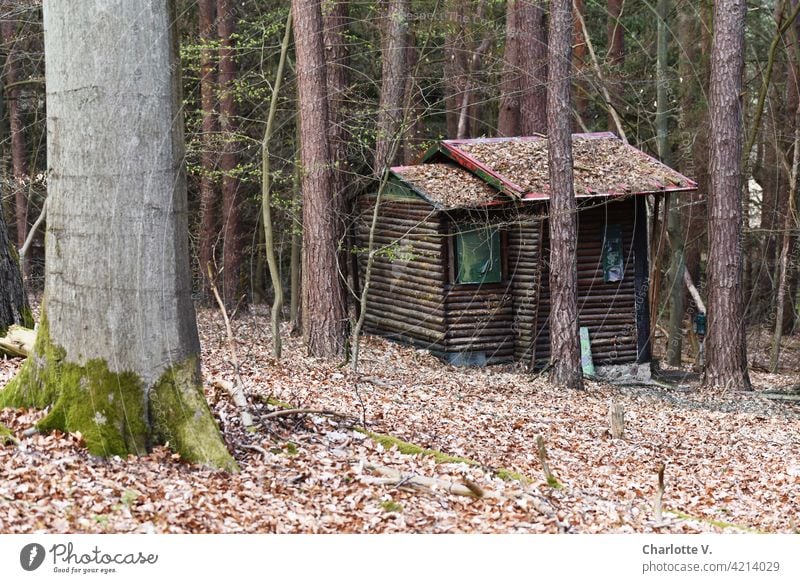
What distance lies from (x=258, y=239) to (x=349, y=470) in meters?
16.4

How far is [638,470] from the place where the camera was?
360 inches

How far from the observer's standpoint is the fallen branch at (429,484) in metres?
6.57

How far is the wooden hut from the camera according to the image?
634 inches

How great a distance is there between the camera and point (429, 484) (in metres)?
6.64

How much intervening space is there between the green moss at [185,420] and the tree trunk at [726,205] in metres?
10.7

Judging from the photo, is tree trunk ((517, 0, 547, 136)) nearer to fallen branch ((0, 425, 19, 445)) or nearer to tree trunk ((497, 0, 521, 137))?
tree trunk ((497, 0, 521, 137))

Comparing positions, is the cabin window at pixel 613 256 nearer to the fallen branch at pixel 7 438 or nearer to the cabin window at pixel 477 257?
the cabin window at pixel 477 257

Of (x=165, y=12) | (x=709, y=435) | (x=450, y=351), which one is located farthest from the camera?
(x=450, y=351)

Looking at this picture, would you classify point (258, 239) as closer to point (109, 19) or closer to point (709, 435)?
point (709, 435)

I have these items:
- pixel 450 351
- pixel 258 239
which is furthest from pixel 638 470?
pixel 258 239

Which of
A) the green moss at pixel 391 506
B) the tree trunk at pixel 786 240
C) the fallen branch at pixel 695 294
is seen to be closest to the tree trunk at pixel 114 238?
the green moss at pixel 391 506

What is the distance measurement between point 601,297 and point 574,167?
241cm

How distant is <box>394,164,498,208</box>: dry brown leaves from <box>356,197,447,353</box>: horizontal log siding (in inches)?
15.4

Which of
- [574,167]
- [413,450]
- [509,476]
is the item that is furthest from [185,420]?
[574,167]
